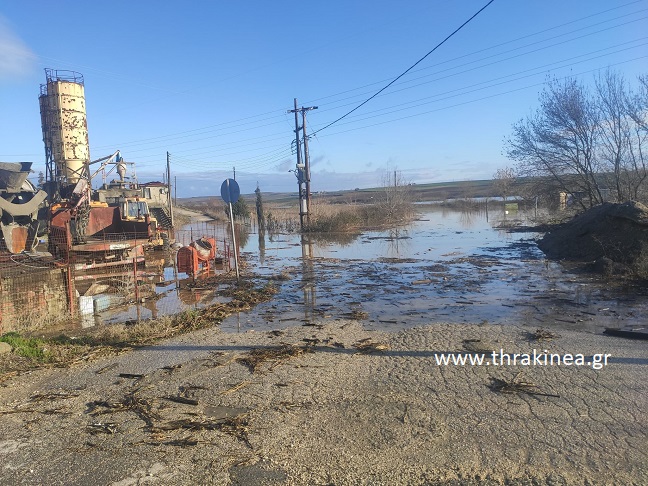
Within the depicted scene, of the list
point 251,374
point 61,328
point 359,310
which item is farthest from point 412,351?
point 61,328

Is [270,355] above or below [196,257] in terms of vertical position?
below

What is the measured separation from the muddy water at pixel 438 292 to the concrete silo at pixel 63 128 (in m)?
12.4

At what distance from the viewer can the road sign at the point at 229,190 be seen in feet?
40.9

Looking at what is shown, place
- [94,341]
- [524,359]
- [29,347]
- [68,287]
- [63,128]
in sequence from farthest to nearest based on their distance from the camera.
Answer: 1. [63,128]
2. [68,287]
3. [94,341]
4. [29,347]
5. [524,359]

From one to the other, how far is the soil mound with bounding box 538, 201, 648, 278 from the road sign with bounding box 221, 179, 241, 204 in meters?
10.3

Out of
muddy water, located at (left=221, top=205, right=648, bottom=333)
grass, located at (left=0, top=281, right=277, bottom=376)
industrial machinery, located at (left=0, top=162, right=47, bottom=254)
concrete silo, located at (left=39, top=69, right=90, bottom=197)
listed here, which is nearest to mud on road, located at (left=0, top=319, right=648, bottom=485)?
grass, located at (left=0, top=281, right=277, bottom=376)

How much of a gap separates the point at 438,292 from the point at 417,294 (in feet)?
1.90

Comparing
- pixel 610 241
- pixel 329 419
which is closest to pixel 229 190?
pixel 329 419

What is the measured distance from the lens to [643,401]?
4676 millimetres

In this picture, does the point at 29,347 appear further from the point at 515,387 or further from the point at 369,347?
the point at 515,387

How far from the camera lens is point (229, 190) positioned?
12.5 m

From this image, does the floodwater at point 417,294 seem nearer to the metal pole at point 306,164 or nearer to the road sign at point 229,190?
the road sign at point 229,190

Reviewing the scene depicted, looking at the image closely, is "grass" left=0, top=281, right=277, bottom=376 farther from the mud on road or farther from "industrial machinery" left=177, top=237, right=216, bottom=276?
"industrial machinery" left=177, top=237, right=216, bottom=276

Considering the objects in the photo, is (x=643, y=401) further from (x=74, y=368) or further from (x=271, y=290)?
(x=271, y=290)
